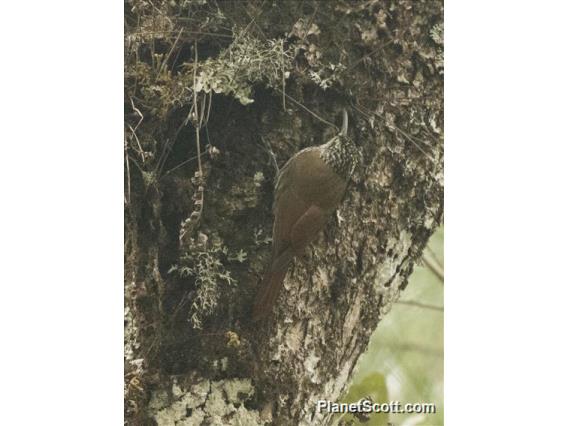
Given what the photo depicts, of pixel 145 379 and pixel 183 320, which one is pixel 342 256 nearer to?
pixel 183 320

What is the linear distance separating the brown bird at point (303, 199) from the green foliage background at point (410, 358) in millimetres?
323

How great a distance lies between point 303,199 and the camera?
7.38 ft

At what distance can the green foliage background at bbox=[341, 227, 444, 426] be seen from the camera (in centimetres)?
226

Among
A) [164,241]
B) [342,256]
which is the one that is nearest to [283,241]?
[342,256]

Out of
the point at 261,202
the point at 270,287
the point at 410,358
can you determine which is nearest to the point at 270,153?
the point at 261,202

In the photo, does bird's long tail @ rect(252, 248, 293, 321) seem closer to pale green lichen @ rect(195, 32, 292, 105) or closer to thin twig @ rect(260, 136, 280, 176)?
thin twig @ rect(260, 136, 280, 176)

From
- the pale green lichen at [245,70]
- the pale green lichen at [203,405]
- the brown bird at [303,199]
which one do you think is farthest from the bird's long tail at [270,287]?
the pale green lichen at [245,70]

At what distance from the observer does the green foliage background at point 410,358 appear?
2262 mm

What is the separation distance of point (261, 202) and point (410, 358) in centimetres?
62

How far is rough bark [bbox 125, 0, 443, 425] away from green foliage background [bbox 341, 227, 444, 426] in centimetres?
4

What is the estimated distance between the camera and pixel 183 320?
88.0 inches

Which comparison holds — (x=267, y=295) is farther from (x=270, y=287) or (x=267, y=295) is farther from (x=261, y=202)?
(x=261, y=202)

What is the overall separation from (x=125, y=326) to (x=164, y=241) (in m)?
0.27

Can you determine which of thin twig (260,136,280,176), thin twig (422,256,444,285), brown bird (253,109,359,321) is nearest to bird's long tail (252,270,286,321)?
brown bird (253,109,359,321)
